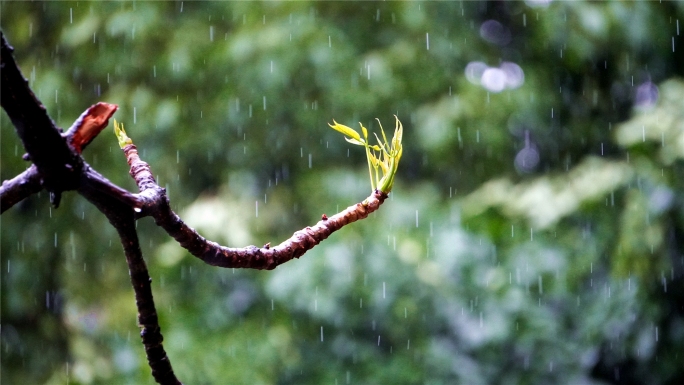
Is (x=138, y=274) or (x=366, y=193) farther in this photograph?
(x=366, y=193)

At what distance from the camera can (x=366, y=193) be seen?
2.10 metres

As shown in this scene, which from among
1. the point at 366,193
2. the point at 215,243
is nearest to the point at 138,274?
the point at 215,243

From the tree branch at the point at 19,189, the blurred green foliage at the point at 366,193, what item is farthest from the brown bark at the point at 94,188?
the blurred green foliage at the point at 366,193

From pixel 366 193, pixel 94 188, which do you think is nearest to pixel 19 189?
pixel 94 188

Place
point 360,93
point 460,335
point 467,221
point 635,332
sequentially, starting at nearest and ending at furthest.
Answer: point 635,332 → point 467,221 → point 460,335 → point 360,93

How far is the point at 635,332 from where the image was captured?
169 cm

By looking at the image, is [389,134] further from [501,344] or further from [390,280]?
[501,344]

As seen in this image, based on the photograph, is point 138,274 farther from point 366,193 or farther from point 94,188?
point 366,193

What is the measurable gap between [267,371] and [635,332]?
38.1 inches

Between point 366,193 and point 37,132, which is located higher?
point 37,132

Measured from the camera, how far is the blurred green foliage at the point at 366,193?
1.75 m

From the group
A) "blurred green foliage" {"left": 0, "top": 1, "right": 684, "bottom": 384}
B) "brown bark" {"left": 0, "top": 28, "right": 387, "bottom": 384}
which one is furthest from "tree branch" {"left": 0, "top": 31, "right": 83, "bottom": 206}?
"blurred green foliage" {"left": 0, "top": 1, "right": 684, "bottom": 384}

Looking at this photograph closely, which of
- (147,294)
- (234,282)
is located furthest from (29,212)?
(147,294)

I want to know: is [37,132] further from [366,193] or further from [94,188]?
[366,193]
